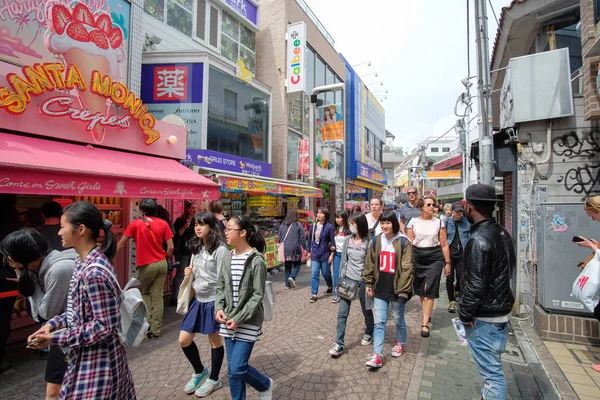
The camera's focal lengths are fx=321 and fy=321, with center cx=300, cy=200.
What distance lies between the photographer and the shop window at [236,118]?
9.11 meters

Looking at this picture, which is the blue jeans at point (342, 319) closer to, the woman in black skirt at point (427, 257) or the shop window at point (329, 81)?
the woman in black skirt at point (427, 257)

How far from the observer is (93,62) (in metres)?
5.84

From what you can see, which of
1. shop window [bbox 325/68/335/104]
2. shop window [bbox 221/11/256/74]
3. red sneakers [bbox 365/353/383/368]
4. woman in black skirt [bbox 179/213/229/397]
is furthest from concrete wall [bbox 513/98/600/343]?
shop window [bbox 325/68/335/104]

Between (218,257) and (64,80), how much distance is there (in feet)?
13.0

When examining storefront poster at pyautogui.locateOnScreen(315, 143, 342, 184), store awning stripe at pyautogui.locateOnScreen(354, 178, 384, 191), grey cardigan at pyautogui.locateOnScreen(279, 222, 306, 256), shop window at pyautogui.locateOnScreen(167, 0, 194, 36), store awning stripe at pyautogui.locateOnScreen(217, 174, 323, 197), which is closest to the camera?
grey cardigan at pyautogui.locateOnScreen(279, 222, 306, 256)

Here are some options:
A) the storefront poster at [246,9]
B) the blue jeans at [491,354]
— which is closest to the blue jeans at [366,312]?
the blue jeans at [491,354]

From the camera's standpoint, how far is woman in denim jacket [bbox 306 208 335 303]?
636cm

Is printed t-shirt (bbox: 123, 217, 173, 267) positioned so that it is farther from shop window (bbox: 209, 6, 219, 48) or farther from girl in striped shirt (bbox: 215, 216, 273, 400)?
shop window (bbox: 209, 6, 219, 48)

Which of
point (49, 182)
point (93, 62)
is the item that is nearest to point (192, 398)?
point (49, 182)

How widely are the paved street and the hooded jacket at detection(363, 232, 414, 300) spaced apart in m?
0.88

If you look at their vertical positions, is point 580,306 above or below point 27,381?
above

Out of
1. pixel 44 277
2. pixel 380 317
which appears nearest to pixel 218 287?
pixel 44 277

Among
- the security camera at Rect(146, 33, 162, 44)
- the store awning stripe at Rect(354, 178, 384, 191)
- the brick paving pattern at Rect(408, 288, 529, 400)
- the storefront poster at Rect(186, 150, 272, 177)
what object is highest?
the security camera at Rect(146, 33, 162, 44)

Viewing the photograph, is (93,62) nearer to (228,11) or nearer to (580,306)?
(228,11)
